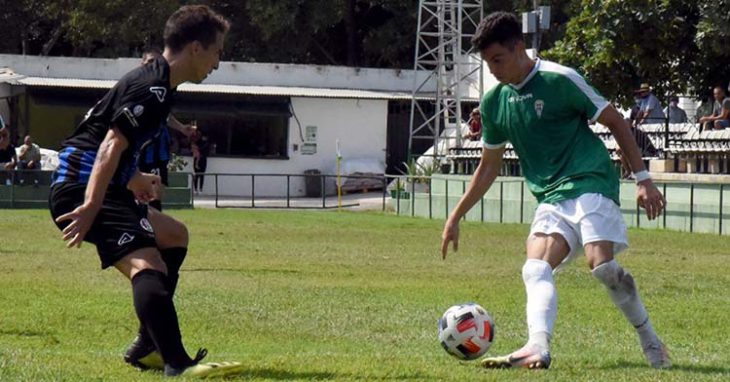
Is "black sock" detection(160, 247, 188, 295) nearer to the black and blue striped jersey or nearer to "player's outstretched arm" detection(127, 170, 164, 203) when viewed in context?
the black and blue striped jersey

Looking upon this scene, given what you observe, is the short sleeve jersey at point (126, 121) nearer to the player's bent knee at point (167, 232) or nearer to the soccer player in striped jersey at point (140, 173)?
the soccer player in striped jersey at point (140, 173)

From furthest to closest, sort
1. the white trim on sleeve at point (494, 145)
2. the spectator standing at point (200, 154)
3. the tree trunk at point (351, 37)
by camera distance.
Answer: the tree trunk at point (351, 37), the spectator standing at point (200, 154), the white trim on sleeve at point (494, 145)

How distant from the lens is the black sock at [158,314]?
25.8 ft

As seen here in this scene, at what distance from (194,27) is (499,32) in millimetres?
1622

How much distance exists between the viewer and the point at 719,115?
29734mm

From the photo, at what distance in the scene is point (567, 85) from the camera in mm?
8477

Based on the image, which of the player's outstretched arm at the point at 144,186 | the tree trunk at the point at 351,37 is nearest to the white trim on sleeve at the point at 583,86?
the player's outstretched arm at the point at 144,186

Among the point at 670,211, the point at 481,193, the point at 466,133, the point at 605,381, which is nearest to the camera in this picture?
the point at 605,381

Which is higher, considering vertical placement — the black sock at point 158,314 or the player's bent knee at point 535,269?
the player's bent knee at point 535,269

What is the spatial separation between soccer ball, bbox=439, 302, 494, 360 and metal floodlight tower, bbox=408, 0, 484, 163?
3462 centimetres

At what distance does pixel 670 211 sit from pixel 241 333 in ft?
62.5

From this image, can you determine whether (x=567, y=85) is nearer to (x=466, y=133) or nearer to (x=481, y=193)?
(x=481, y=193)

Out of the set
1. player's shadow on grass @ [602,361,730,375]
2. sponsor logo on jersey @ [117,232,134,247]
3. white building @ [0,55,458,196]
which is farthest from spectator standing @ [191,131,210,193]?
sponsor logo on jersey @ [117,232,134,247]

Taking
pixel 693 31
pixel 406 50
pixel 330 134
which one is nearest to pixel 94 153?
pixel 693 31
